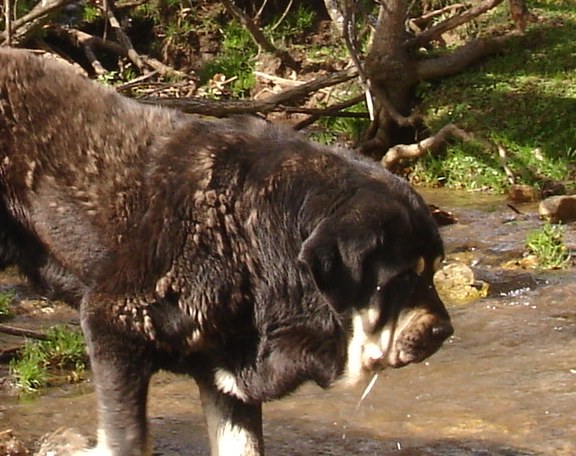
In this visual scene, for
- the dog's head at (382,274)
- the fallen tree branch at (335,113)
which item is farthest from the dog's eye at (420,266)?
the fallen tree branch at (335,113)

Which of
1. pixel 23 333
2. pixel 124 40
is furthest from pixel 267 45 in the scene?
pixel 23 333

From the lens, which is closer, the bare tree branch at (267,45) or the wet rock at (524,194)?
the wet rock at (524,194)

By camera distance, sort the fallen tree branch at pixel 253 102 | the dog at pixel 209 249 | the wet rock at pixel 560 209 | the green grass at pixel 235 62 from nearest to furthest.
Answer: the dog at pixel 209 249 < the wet rock at pixel 560 209 < the fallen tree branch at pixel 253 102 < the green grass at pixel 235 62

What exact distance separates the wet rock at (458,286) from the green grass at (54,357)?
93.3 inches

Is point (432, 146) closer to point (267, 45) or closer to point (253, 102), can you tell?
point (253, 102)

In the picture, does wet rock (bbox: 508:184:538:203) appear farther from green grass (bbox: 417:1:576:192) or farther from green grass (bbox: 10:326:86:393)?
green grass (bbox: 10:326:86:393)

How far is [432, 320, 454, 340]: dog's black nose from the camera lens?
440cm

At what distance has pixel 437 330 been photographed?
4402mm

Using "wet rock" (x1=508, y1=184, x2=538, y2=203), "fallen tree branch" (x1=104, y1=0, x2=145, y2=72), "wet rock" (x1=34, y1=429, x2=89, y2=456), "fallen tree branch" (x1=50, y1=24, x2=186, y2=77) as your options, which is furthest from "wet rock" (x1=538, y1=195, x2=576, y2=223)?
"fallen tree branch" (x1=104, y1=0, x2=145, y2=72)

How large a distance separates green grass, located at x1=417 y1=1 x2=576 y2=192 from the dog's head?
21.6 ft

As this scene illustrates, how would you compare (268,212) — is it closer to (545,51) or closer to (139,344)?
(139,344)

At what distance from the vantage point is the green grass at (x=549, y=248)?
852 centimetres

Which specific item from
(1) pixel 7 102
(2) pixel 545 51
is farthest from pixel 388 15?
(1) pixel 7 102

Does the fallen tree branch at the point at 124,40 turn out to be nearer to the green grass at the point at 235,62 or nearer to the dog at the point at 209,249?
the green grass at the point at 235,62
